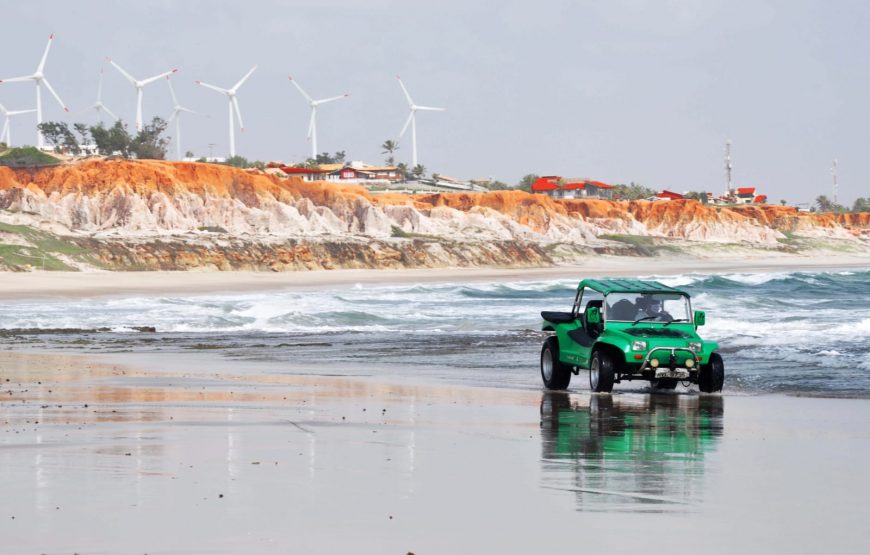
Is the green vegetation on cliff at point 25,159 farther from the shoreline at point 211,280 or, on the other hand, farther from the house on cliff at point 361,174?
the house on cliff at point 361,174

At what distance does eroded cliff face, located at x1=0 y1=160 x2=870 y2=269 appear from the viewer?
269 feet

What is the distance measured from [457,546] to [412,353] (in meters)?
18.0

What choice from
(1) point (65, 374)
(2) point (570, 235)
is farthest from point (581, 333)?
(2) point (570, 235)

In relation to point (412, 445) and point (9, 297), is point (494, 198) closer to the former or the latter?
point (9, 297)

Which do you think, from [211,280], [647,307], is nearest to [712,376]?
[647,307]

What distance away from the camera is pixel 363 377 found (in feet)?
63.2

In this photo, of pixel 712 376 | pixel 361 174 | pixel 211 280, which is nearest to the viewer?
pixel 712 376

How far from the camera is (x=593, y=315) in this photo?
16.7 metres

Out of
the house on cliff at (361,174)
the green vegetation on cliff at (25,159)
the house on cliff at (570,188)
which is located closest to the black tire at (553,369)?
the green vegetation on cliff at (25,159)

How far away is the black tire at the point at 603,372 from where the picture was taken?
53.1ft

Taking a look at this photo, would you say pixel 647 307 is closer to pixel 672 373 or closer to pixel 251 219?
pixel 672 373

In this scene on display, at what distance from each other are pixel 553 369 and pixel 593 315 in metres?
1.22

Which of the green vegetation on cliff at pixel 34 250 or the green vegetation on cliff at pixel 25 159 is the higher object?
the green vegetation on cliff at pixel 25 159

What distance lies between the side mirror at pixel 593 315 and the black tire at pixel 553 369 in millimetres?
895
